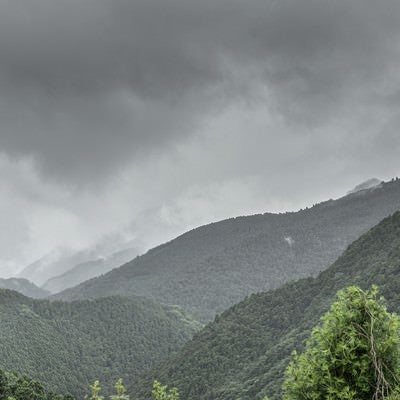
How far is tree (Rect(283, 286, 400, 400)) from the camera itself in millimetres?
17125

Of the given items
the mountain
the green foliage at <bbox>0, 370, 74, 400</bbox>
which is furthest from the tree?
the mountain

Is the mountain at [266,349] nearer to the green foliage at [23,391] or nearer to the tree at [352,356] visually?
the green foliage at [23,391]

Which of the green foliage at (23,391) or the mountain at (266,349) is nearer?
the green foliage at (23,391)

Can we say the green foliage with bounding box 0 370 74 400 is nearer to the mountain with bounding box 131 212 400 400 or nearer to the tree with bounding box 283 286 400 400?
the mountain with bounding box 131 212 400 400

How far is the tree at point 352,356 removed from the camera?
17125 mm

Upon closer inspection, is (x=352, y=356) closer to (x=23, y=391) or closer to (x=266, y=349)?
(x=23, y=391)

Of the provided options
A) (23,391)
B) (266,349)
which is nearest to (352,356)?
(23,391)

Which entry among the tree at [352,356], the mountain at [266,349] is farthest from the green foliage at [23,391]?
the tree at [352,356]

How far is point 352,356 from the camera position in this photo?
675 inches

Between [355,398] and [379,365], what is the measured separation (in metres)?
1.67

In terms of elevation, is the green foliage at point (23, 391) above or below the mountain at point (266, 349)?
above

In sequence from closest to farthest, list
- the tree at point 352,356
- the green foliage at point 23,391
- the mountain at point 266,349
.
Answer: the tree at point 352,356
the green foliage at point 23,391
the mountain at point 266,349

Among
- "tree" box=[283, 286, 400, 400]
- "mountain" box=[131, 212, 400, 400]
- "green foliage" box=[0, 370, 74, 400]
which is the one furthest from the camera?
"mountain" box=[131, 212, 400, 400]

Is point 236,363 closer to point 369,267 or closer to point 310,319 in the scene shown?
point 310,319
